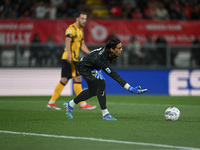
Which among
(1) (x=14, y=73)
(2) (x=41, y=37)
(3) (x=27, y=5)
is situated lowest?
(1) (x=14, y=73)

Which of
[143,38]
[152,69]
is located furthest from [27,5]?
[152,69]

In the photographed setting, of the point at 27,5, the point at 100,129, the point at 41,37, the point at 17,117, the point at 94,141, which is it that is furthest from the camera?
the point at 27,5

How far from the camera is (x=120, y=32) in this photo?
65.6 feet

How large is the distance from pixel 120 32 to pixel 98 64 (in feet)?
38.2

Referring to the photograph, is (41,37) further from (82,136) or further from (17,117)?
(82,136)

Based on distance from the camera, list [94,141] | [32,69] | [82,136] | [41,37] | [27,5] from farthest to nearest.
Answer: [27,5]
[41,37]
[32,69]
[82,136]
[94,141]

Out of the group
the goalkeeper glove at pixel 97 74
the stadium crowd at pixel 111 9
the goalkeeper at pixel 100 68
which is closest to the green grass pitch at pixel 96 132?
the goalkeeper at pixel 100 68

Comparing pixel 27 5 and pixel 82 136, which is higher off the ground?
pixel 27 5

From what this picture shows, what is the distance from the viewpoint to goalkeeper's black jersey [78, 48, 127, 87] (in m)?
8.29

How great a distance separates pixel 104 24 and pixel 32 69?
165 inches

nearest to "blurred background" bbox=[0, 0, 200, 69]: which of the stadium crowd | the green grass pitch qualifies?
the stadium crowd

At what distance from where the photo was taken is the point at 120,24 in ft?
65.7

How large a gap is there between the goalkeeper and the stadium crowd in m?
11.3

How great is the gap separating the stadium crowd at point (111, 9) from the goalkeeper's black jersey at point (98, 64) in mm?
11310
